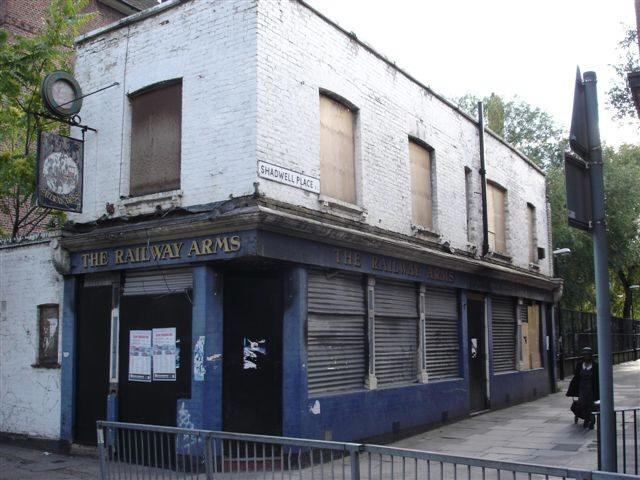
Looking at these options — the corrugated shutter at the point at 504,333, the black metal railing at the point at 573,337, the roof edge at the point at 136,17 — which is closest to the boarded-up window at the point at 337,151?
the roof edge at the point at 136,17

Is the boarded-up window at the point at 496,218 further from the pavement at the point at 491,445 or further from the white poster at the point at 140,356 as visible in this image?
the white poster at the point at 140,356

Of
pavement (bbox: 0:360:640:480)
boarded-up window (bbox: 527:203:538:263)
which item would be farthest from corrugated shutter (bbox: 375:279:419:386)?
boarded-up window (bbox: 527:203:538:263)

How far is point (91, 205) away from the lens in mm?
11656

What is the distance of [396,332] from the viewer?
1274 centimetres

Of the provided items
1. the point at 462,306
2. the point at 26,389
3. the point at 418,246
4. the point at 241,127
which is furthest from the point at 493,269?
the point at 26,389

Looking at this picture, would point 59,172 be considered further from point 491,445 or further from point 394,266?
point 491,445

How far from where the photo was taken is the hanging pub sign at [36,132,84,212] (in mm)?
10664

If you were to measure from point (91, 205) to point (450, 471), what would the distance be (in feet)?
27.8

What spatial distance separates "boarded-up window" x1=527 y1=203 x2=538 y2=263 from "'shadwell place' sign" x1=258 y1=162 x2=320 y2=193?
38.7ft

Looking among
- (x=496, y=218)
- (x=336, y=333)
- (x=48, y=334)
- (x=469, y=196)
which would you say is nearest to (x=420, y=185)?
(x=469, y=196)

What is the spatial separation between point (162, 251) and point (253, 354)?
7.04ft

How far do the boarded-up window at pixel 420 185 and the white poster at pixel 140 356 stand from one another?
599 cm

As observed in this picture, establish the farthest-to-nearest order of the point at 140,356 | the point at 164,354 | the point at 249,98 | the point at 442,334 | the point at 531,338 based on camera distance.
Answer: the point at 531,338 → the point at 442,334 → the point at 140,356 → the point at 164,354 → the point at 249,98

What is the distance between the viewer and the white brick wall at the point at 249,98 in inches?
392
